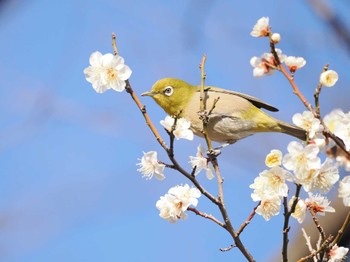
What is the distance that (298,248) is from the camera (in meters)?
3.20

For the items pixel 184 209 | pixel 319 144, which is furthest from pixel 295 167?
pixel 184 209

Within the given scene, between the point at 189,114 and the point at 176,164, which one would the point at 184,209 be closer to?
the point at 176,164

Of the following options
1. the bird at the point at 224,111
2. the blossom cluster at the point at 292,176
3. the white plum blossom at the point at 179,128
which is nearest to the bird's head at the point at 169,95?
the bird at the point at 224,111

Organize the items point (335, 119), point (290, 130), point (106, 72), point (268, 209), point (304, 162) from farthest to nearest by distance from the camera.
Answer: point (290, 130)
point (106, 72)
point (268, 209)
point (335, 119)
point (304, 162)

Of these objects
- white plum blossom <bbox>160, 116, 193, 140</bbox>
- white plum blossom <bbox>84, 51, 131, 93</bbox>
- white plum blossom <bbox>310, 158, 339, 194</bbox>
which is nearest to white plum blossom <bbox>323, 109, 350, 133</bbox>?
white plum blossom <bbox>310, 158, 339, 194</bbox>

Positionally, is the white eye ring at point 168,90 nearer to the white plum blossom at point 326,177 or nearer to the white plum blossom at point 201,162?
the white plum blossom at point 201,162

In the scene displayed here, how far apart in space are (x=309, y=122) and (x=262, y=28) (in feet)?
1.34

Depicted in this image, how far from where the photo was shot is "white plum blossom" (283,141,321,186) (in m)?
1.75

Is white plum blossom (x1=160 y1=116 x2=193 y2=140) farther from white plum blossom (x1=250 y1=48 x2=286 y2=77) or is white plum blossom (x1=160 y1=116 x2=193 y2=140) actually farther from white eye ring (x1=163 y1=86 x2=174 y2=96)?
white eye ring (x1=163 y1=86 x2=174 y2=96)

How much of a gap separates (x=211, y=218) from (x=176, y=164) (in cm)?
22

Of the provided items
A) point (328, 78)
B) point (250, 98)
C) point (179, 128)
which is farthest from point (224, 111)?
point (328, 78)

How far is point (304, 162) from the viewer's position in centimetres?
175

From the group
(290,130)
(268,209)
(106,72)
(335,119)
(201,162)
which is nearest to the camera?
(335,119)

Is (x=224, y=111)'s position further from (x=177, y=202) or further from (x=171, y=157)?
(x=171, y=157)
